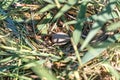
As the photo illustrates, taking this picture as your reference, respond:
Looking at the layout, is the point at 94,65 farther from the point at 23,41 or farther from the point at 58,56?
the point at 23,41

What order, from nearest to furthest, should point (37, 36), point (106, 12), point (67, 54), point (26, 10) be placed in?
point (106, 12) < point (67, 54) < point (37, 36) < point (26, 10)

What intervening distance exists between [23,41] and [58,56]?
0.15 metres

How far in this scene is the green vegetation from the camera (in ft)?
3.11

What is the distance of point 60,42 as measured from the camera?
3.72 ft

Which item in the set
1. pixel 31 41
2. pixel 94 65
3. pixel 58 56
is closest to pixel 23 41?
pixel 31 41

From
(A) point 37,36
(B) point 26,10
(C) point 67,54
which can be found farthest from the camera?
(B) point 26,10

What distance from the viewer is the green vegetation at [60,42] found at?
948 mm

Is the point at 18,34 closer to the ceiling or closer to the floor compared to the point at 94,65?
A: closer to the ceiling

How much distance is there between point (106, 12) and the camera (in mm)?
946

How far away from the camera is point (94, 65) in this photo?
1005mm

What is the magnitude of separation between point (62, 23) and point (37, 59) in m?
0.20

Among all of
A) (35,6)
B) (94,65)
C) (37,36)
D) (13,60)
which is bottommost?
(94,65)

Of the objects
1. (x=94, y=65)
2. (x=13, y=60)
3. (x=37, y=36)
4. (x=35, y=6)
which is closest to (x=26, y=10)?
(x=35, y=6)

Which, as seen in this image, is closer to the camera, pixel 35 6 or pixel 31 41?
pixel 31 41
